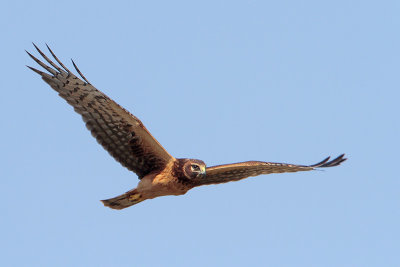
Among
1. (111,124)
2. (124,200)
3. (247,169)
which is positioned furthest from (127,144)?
(247,169)

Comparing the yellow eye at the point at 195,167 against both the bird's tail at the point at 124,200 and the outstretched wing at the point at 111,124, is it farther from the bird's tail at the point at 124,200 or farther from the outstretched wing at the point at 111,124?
the bird's tail at the point at 124,200

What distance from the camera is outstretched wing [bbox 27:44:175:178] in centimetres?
1478

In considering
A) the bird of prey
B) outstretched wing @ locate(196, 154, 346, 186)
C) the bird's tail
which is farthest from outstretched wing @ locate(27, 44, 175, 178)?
outstretched wing @ locate(196, 154, 346, 186)

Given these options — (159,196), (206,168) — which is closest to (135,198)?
(159,196)

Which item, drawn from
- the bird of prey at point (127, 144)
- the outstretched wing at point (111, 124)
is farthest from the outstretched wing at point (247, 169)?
the outstretched wing at point (111, 124)

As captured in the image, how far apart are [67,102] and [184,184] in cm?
256

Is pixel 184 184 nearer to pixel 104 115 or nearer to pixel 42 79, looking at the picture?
pixel 104 115

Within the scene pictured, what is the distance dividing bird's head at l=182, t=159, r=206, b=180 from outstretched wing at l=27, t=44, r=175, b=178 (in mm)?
376

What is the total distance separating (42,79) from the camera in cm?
1480

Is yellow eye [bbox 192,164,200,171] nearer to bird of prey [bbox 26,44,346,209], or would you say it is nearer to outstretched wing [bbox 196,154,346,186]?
bird of prey [bbox 26,44,346,209]

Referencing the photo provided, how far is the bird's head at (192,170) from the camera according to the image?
15.2m

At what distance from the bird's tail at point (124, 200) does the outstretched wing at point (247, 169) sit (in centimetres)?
116

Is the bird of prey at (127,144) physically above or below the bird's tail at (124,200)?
above

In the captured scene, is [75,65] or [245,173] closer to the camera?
[75,65]
